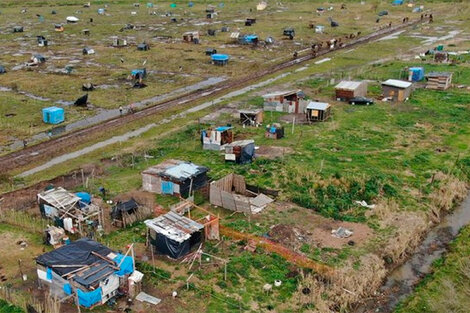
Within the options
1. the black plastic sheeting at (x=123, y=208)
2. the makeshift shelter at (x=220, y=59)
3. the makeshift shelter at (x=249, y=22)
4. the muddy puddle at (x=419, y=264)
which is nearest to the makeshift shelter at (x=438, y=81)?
the muddy puddle at (x=419, y=264)

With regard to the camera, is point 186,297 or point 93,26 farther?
point 93,26

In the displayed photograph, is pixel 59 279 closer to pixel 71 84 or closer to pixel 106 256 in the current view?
pixel 106 256

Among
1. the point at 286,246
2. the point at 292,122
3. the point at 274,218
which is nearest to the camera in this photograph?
the point at 286,246

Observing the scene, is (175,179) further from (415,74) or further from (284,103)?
(415,74)

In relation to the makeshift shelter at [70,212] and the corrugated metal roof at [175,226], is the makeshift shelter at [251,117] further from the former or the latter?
the makeshift shelter at [70,212]

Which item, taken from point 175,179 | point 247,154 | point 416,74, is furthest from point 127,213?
point 416,74

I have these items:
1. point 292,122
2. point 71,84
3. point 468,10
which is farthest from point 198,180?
point 468,10
